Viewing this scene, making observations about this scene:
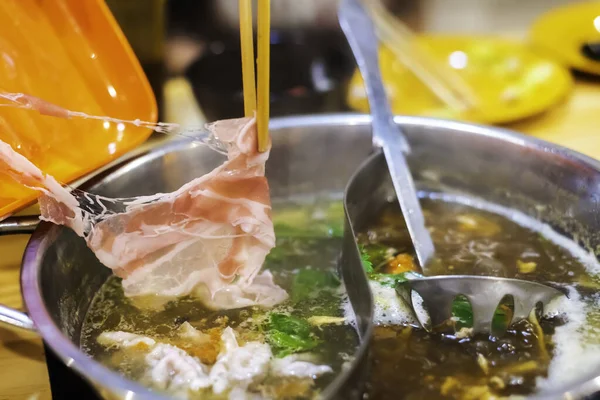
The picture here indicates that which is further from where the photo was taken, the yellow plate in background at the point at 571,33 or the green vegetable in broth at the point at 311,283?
the yellow plate in background at the point at 571,33

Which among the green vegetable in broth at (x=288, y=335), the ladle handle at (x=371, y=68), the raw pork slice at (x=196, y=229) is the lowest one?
the green vegetable in broth at (x=288, y=335)

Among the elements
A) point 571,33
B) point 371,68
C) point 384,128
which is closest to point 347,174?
point 384,128

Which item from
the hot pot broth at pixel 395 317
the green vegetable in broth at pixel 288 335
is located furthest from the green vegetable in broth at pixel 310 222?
the green vegetable in broth at pixel 288 335

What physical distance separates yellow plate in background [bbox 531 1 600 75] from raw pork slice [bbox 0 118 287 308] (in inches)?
75.8

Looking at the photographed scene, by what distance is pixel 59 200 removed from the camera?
113cm

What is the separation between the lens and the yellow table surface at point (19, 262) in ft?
3.77

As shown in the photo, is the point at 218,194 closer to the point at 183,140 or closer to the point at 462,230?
the point at 183,140

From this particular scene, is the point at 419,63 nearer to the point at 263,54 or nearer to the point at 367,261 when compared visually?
the point at 367,261

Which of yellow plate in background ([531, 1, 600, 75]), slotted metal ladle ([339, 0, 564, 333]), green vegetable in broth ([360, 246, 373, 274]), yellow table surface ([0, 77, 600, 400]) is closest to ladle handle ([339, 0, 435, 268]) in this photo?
slotted metal ladle ([339, 0, 564, 333])

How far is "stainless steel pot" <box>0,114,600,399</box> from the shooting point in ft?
4.02

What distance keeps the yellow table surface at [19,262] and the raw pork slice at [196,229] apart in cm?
24

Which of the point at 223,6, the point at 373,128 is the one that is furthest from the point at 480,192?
the point at 223,6

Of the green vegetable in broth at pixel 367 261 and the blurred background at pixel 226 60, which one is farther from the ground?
the blurred background at pixel 226 60

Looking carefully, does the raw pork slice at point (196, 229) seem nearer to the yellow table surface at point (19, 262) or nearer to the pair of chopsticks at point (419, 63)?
the yellow table surface at point (19, 262)
